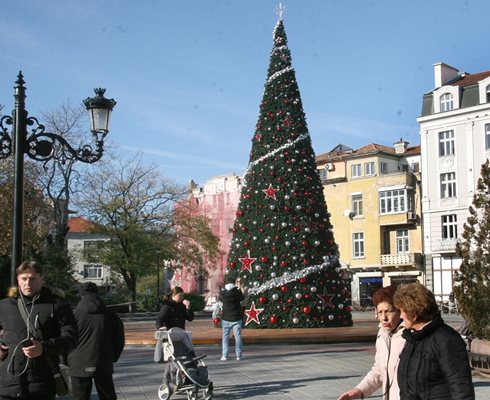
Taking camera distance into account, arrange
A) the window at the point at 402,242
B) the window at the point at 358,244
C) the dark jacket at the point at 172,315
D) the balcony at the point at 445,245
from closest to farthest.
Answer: the dark jacket at the point at 172,315, the balcony at the point at 445,245, the window at the point at 402,242, the window at the point at 358,244

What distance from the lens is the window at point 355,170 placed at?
57.7 metres

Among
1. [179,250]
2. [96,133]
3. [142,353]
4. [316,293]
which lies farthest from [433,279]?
[96,133]

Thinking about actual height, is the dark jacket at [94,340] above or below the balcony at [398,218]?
below

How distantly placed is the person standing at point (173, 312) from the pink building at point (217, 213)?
5676 cm

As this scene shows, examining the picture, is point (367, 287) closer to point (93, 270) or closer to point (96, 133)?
point (93, 270)

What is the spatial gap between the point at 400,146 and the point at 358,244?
9455mm

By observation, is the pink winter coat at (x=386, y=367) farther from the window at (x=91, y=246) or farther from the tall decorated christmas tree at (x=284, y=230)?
the window at (x=91, y=246)

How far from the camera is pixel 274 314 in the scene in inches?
787

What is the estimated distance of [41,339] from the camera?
5.33 meters

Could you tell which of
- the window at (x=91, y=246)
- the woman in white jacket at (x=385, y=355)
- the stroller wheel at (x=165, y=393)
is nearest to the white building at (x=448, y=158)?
the window at (x=91, y=246)

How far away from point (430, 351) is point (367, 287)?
5293 cm

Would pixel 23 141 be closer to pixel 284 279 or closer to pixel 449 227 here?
pixel 284 279

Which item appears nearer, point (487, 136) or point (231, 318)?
point (231, 318)

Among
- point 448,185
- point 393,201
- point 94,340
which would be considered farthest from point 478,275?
point 393,201
